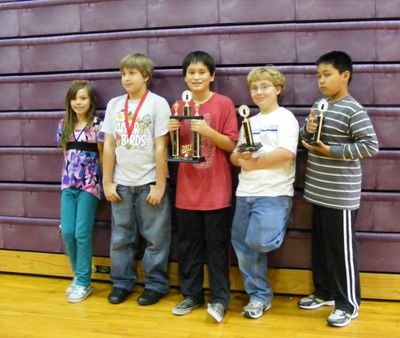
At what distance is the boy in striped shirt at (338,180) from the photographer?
2.67 m

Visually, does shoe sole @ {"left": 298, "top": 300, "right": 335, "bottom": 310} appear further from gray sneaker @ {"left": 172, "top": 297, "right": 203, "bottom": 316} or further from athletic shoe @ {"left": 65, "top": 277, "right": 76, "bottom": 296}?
athletic shoe @ {"left": 65, "top": 277, "right": 76, "bottom": 296}

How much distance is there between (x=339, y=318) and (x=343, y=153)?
2.87 feet

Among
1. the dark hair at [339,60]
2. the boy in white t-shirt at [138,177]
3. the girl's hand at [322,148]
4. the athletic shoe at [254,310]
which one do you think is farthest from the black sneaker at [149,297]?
the dark hair at [339,60]

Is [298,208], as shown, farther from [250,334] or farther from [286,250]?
[250,334]

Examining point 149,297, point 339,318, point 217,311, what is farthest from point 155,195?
point 339,318

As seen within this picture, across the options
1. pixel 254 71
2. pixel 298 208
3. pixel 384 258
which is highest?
pixel 254 71

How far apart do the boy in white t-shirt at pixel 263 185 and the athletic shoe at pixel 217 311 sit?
139mm

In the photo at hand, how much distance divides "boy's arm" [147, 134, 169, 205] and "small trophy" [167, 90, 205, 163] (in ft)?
0.42

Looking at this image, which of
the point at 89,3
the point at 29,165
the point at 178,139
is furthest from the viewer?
the point at 29,165

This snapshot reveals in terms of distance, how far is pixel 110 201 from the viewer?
3270 millimetres

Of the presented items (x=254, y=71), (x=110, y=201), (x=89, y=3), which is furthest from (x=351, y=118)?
(x=89, y=3)

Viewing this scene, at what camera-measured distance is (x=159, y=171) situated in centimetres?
299

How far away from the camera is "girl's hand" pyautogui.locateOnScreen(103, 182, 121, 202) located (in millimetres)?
3066

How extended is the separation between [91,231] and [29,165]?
709 millimetres
